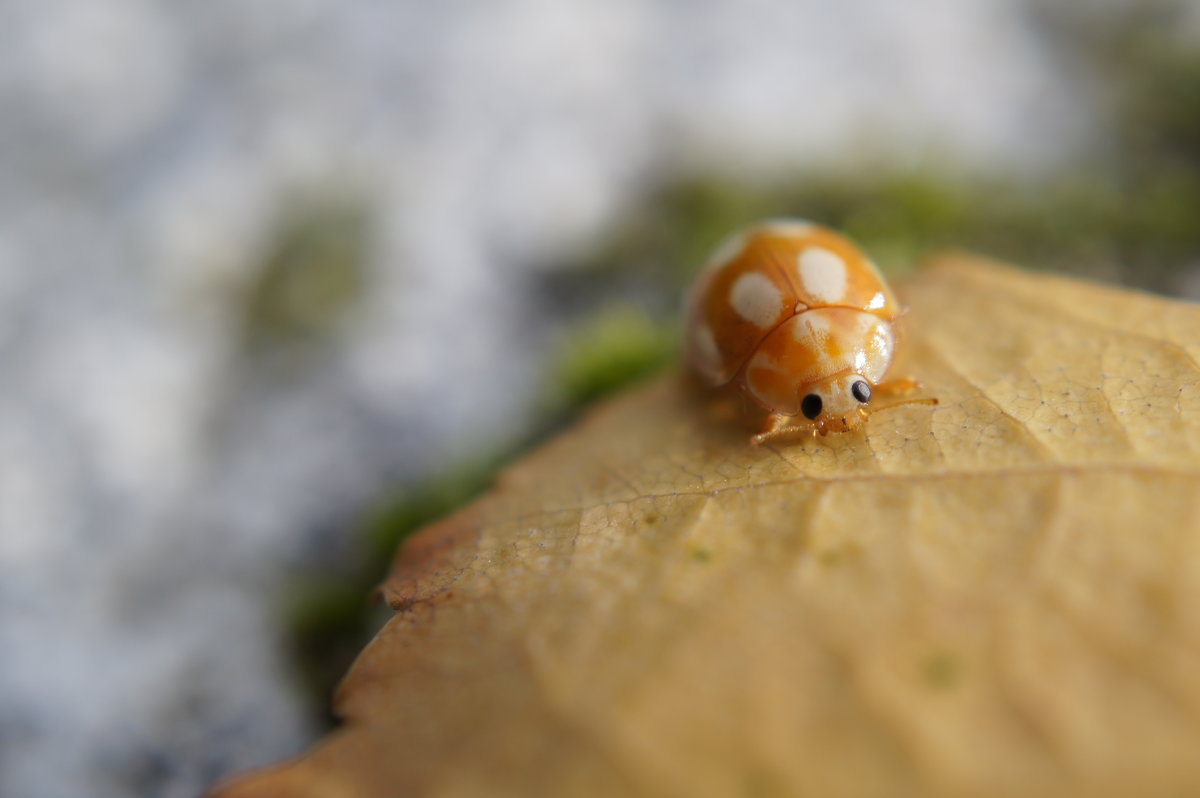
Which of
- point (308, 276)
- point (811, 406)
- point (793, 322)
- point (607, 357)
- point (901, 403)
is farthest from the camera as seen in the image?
point (308, 276)

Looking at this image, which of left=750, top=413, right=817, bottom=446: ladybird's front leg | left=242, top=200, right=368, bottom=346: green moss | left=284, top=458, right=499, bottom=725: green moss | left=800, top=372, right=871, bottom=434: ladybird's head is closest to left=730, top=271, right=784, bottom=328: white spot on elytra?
left=800, top=372, right=871, bottom=434: ladybird's head

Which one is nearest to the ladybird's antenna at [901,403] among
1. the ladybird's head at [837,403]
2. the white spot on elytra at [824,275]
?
the ladybird's head at [837,403]

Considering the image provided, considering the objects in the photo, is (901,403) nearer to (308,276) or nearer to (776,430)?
(776,430)

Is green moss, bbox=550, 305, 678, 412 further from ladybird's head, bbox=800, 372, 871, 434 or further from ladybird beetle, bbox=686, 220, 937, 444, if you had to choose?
ladybird's head, bbox=800, 372, 871, 434

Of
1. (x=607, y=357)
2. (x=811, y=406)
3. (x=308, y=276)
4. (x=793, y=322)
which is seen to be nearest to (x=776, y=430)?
(x=811, y=406)

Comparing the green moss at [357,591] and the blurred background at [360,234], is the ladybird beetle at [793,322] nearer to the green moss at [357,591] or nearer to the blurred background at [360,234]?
the blurred background at [360,234]

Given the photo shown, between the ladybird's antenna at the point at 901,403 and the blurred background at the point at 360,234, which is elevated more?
the blurred background at the point at 360,234
